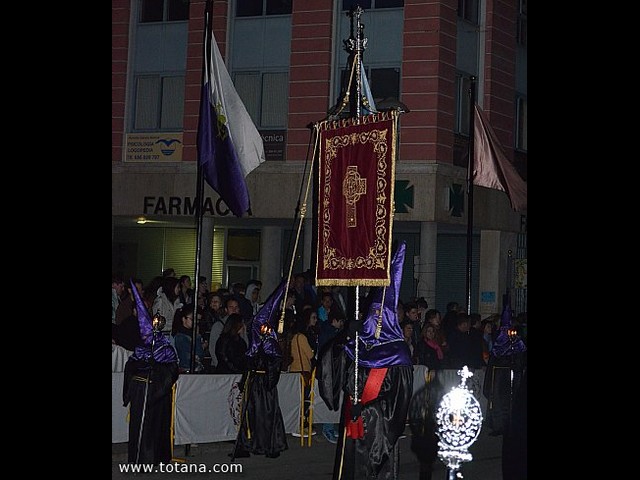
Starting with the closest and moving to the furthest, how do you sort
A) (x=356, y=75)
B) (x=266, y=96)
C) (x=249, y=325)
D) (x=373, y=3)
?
(x=356, y=75) → (x=249, y=325) → (x=373, y=3) → (x=266, y=96)

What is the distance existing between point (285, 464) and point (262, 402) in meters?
0.79

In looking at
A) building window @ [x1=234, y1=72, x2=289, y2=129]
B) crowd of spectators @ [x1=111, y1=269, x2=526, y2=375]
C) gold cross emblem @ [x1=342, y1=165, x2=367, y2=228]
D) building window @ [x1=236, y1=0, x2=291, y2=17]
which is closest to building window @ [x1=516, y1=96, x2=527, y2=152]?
building window @ [x1=234, y1=72, x2=289, y2=129]

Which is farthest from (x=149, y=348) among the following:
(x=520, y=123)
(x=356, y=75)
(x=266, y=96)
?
(x=520, y=123)

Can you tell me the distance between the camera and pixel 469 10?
88.2ft

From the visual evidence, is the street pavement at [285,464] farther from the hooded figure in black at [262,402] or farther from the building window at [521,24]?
the building window at [521,24]

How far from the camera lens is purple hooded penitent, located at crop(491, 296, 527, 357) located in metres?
15.6

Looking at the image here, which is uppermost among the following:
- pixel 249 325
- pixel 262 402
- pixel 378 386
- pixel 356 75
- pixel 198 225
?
pixel 356 75

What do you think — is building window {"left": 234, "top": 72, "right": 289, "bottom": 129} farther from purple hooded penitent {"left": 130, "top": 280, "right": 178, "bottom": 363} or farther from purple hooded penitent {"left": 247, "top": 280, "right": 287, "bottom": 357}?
purple hooded penitent {"left": 130, "top": 280, "right": 178, "bottom": 363}

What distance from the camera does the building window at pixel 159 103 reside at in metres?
27.3

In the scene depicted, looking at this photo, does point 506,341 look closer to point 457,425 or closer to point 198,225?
point 198,225

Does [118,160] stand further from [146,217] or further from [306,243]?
[306,243]

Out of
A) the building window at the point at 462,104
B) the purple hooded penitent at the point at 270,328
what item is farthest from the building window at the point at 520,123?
the purple hooded penitent at the point at 270,328

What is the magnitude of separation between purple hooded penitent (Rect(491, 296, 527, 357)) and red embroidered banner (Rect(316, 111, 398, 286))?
5098 millimetres

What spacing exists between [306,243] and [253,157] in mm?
10906
